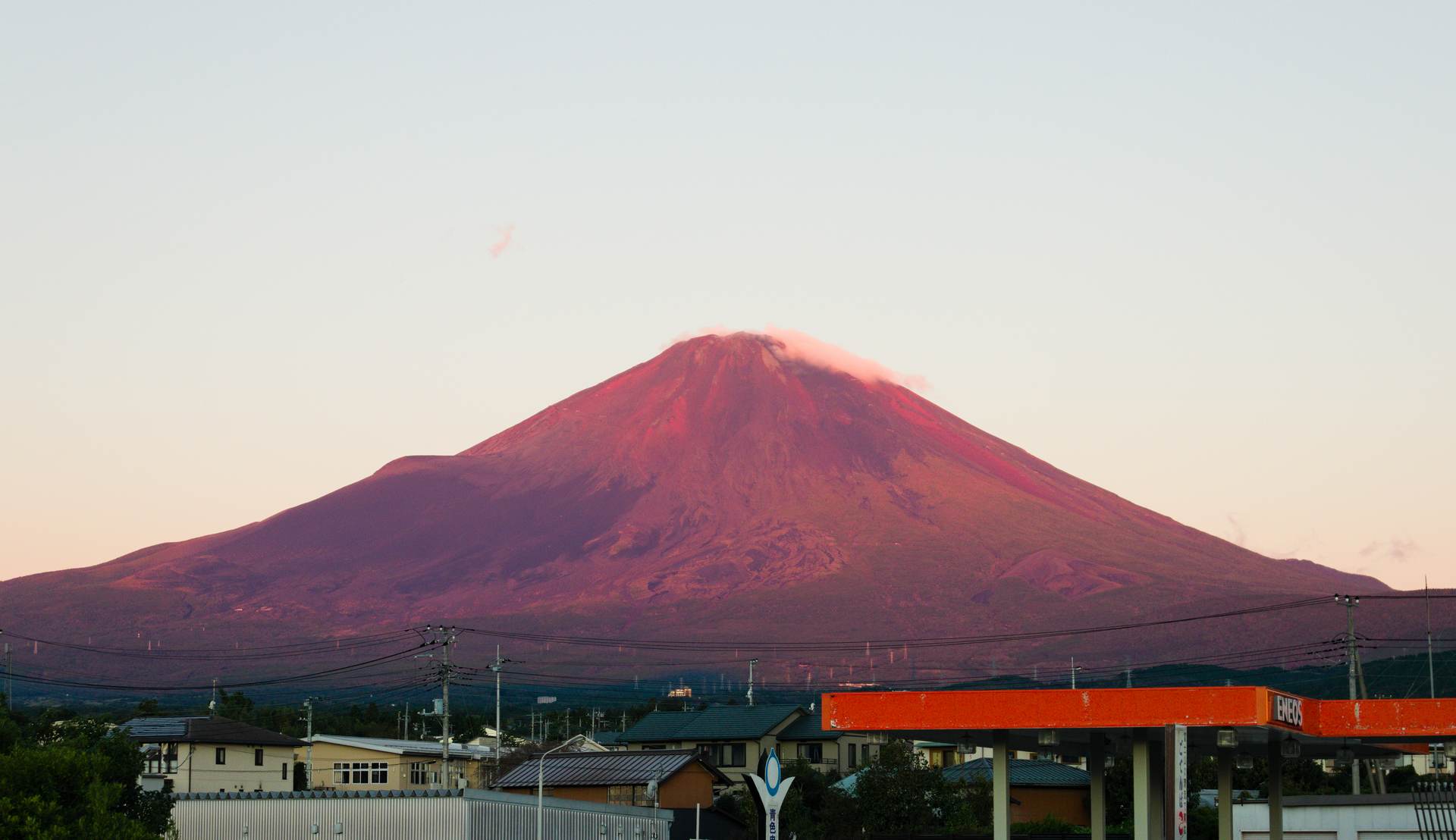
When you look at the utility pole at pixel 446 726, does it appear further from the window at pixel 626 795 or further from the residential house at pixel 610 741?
the residential house at pixel 610 741

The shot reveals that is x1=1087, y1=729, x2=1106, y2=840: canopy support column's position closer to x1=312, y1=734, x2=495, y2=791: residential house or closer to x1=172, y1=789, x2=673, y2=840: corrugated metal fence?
x1=172, y1=789, x2=673, y2=840: corrugated metal fence

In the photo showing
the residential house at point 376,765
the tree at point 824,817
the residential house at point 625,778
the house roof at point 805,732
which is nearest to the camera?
the residential house at point 625,778

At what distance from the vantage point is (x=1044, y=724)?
1548 inches

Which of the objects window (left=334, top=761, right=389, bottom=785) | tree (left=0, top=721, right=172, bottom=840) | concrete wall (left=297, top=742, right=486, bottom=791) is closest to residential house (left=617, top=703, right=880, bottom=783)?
concrete wall (left=297, top=742, right=486, bottom=791)

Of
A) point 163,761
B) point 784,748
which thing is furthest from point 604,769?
point 784,748

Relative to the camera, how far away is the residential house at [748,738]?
103375 millimetres

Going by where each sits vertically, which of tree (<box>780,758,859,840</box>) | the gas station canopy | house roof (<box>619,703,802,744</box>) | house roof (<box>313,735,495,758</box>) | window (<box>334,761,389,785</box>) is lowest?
tree (<box>780,758,859,840</box>)

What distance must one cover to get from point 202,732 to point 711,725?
1244 inches

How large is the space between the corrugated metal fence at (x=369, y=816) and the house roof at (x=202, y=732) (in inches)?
1102

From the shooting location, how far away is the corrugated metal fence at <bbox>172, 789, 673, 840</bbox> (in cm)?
5231

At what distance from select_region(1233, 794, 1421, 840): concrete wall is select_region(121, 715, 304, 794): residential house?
4545 centimetres

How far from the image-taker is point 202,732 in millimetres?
84062

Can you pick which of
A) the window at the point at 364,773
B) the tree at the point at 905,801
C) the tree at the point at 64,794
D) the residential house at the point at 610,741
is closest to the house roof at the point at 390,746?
the window at the point at 364,773

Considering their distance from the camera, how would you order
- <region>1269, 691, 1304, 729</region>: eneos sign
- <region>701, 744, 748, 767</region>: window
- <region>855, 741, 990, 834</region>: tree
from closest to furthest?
<region>1269, 691, 1304, 729</region>: eneos sign
<region>855, 741, 990, 834</region>: tree
<region>701, 744, 748, 767</region>: window
